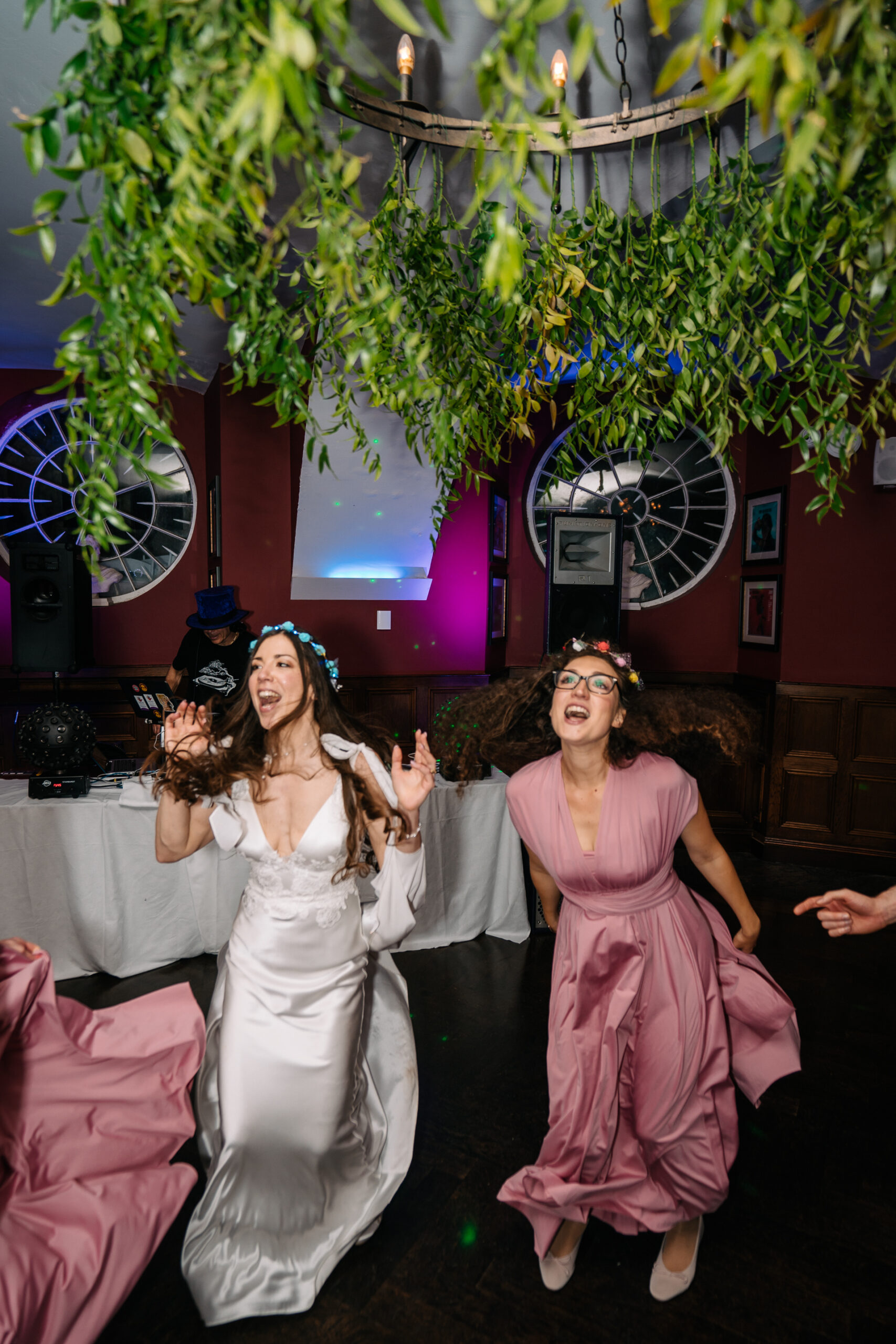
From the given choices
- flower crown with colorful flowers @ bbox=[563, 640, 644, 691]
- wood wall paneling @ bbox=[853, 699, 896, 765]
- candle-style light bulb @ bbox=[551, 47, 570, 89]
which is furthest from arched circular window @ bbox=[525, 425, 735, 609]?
candle-style light bulb @ bbox=[551, 47, 570, 89]

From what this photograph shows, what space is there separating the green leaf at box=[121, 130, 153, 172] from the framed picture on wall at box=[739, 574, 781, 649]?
4840mm

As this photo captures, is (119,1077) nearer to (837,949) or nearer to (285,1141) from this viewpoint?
(285,1141)

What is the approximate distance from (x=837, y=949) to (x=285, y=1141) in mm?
3000

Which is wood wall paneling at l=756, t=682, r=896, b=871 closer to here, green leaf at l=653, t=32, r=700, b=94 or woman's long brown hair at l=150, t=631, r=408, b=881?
woman's long brown hair at l=150, t=631, r=408, b=881

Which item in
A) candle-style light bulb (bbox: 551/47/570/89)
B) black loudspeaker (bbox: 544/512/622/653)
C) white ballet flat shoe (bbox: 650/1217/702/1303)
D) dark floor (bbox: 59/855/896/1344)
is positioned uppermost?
candle-style light bulb (bbox: 551/47/570/89)

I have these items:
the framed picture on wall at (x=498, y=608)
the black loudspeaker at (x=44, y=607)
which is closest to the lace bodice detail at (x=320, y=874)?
the black loudspeaker at (x=44, y=607)

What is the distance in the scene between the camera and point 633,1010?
190 cm

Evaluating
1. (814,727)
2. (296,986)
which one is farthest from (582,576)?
(296,986)

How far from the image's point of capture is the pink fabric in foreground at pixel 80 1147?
1.53 m

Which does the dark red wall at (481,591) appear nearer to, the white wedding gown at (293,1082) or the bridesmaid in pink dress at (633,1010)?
the white wedding gown at (293,1082)

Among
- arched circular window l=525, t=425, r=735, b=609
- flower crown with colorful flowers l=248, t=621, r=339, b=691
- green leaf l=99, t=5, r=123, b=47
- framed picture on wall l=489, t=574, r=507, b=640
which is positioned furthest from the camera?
arched circular window l=525, t=425, r=735, b=609

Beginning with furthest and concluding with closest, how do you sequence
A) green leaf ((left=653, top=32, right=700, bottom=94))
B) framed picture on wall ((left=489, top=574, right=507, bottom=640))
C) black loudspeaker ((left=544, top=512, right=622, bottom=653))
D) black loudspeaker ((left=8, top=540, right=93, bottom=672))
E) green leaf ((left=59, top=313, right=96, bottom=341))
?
framed picture on wall ((left=489, top=574, right=507, bottom=640))
black loudspeaker ((left=544, top=512, right=622, bottom=653))
black loudspeaker ((left=8, top=540, right=93, bottom=672))
green leaf ((left=59, top=313, right=96, bottom=341))
green leaf ((left=653, top=32, right=700, bottom=94))

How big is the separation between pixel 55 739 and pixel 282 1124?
200 centimetres

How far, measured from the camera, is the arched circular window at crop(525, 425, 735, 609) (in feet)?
18.7
